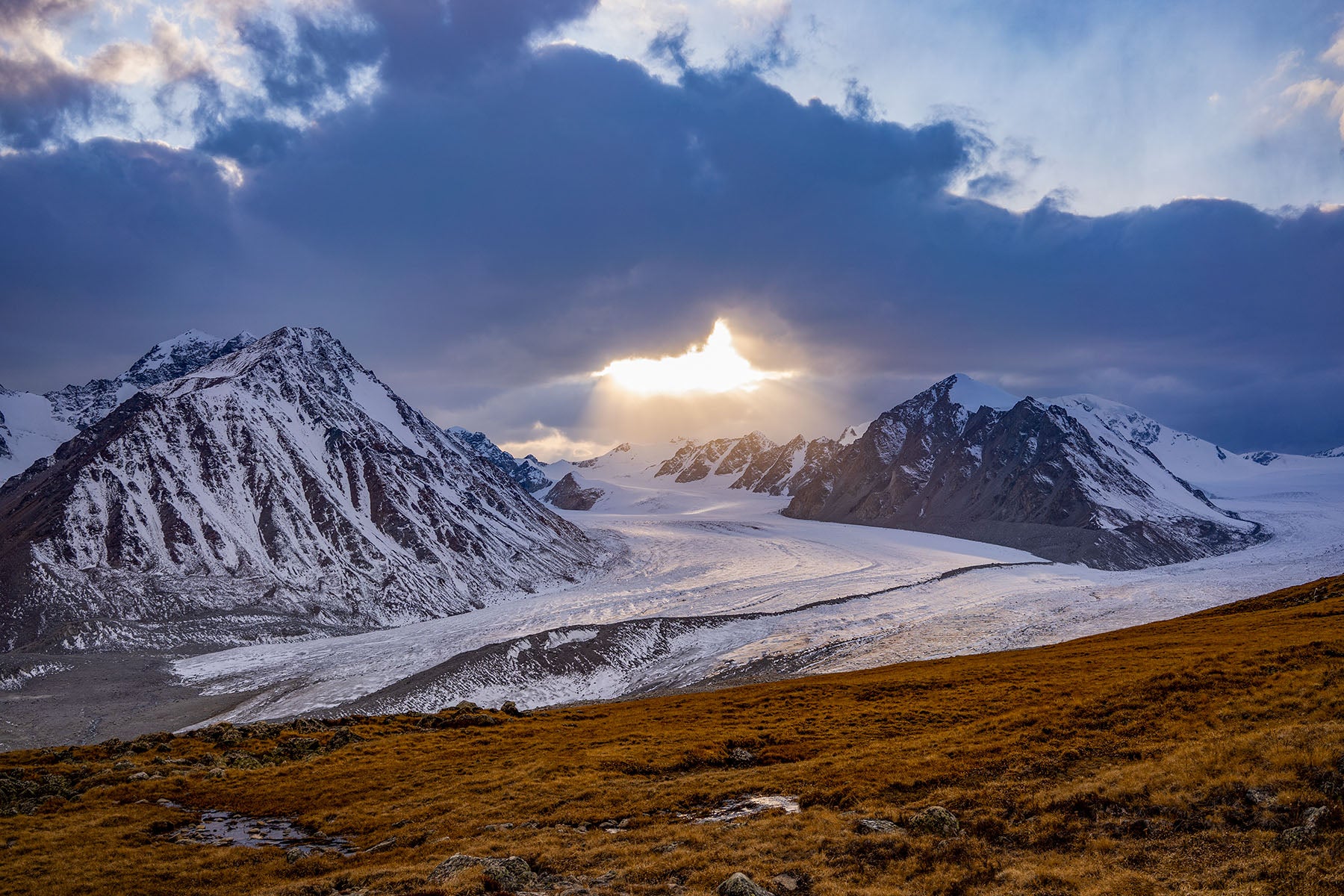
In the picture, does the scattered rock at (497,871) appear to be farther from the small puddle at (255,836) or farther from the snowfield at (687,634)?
the snowfield at (687,634)

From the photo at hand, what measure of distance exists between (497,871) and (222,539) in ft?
508

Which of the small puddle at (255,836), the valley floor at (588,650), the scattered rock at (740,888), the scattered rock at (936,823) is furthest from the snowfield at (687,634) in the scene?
the scattered rock at (740,888)

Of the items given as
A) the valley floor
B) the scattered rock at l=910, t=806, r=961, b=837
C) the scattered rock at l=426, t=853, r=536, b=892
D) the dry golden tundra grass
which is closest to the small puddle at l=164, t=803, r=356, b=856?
the dry golden tundra grass

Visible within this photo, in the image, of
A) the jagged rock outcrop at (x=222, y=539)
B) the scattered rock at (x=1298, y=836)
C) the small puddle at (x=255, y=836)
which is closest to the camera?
the scattered rock at (x=1298, y=836)

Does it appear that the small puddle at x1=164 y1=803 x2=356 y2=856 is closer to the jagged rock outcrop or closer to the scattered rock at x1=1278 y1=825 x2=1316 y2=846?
the scattered rock at x1=1278 y1=825 x2=1316 y2=846

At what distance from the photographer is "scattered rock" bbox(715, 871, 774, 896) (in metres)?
17.4

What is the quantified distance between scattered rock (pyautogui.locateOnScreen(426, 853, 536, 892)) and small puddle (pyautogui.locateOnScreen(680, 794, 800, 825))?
6702mm

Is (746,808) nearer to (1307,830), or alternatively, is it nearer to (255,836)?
(1307,830)

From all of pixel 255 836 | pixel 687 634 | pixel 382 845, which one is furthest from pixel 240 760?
pixel 687 634

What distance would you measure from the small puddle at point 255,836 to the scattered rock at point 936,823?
A: 785 inches

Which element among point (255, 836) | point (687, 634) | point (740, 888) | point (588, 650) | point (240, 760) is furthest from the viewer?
point (687, 634)

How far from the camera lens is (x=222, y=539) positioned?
146 metres

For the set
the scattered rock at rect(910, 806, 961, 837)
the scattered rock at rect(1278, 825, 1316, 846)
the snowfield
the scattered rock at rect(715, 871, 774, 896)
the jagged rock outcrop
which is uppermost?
the jagged rock outcrop

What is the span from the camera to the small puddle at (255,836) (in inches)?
1057
